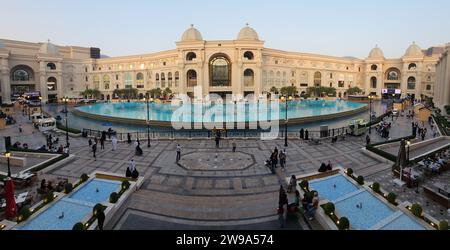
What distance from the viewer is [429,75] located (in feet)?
284

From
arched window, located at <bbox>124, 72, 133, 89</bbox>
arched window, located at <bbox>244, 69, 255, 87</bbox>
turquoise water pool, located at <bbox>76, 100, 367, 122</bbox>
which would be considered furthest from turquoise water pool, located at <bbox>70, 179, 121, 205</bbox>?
arched window, located at <bbox>124, 72, 133, 89</bbox>

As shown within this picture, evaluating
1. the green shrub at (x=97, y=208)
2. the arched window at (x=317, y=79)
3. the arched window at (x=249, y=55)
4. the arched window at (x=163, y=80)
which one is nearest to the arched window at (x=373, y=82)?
the arched window at (x=317, y=79)

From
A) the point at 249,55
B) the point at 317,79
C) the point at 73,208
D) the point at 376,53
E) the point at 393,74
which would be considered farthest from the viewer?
the point at 376,53

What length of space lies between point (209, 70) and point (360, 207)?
6663 centimetres

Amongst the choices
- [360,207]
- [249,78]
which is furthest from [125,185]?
[249,78]

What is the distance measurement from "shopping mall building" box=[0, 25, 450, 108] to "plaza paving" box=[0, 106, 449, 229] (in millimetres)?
51925

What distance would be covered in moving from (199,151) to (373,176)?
37.3ft

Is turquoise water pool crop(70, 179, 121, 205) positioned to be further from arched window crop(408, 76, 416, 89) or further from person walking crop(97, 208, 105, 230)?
arched window crop(408, 76, 416, 89)

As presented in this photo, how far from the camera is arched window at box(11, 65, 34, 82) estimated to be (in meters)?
79.1

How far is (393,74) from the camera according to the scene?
94.2m

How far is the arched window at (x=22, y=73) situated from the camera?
3113 inches

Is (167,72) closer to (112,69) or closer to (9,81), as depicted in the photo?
(112,69)

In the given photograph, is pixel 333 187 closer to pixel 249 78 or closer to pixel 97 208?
pixel 97 208

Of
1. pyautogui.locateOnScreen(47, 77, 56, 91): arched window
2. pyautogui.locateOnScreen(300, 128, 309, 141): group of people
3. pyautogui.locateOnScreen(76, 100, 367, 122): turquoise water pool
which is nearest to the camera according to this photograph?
pyautogui.locateOnScreen(300, 128, 309, 141): group of people
